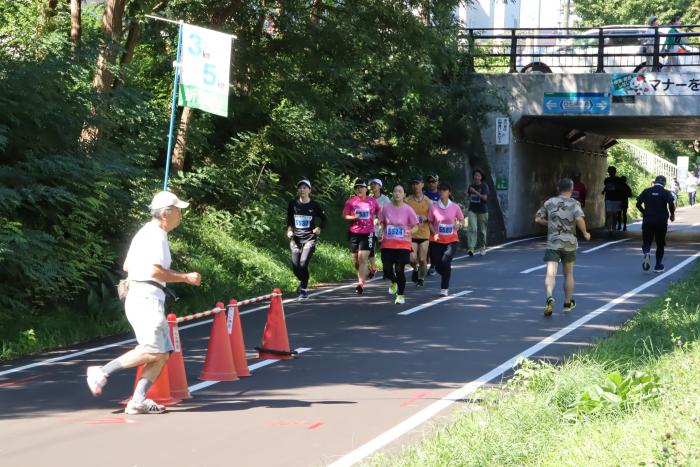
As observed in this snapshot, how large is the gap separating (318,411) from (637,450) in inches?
121

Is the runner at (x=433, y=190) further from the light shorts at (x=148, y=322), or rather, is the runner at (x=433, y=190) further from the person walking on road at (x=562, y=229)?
the light shorts at (x=148, y=322)

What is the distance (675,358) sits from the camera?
9.57 m

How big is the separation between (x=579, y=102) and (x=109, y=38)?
663 inches

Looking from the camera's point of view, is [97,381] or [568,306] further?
[568,306]

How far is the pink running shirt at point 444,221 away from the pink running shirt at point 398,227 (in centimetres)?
125

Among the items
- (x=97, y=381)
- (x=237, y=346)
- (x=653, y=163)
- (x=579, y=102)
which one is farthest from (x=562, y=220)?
(x=653, y=163)

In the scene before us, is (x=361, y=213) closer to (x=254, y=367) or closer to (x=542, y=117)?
(x=254, y=367)

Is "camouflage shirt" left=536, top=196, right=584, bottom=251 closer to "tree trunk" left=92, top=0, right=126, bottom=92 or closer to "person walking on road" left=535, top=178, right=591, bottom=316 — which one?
"person walking on road" left=535, top=178, right=591, bottom=316

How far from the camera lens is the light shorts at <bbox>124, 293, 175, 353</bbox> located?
8203mm

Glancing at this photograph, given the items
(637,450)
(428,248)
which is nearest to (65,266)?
(428,248)

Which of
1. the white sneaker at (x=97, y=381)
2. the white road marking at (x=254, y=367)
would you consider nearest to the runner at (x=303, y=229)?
the white road marking at (x=254, y=367)

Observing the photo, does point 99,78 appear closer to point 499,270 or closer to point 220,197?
point 220,197

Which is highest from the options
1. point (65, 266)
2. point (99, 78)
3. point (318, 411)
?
point (99, 78)

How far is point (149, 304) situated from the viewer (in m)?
8.23
